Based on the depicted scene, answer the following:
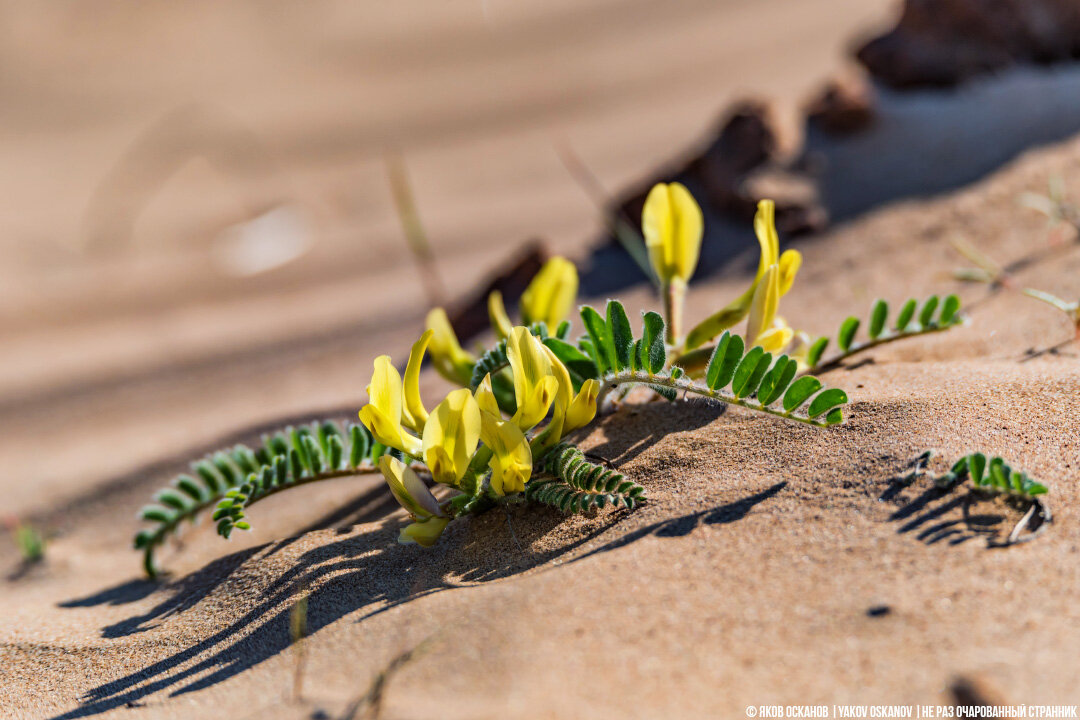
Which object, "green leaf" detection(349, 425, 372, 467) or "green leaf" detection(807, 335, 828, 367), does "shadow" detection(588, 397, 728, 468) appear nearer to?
"green leaf" detection(807, 335, 828, 367)

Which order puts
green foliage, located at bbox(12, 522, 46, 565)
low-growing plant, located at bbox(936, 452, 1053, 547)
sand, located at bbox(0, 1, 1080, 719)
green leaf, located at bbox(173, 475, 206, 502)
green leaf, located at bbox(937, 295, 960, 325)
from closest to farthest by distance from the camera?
1. sand, located at bbox(0, 1, 1080, 719)
2. low-growing plant, located at bbox(936, 452, 1053, 547)
3. green leaf, located at bbox(937, 295, 960, 325)
4. green leaf, located at bbox(173, 475, 206, 502)
5. green foliage, located at bbox(12, 522, 46, 565)

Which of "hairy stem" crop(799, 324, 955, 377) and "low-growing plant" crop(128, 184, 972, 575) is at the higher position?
"low-growing plant" crop(128, 184, 972, 575)

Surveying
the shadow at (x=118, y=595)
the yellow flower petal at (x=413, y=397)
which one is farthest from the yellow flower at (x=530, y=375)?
the shadow at (x=118, y=595)

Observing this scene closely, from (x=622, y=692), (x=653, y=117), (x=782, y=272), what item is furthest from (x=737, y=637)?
(x=653, y=117)

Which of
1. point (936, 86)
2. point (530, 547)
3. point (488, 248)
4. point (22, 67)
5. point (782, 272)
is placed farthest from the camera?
point (22, 67)

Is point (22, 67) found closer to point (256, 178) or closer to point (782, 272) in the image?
point (256, 178)

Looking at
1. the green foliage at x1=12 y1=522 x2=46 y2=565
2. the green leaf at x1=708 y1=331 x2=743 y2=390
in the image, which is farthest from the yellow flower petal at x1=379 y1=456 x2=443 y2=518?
→ the green foliage at x1=12 y1=522 x2=46 y2=565

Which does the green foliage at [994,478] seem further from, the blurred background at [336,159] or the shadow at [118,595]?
the blurred background at [336,159]
